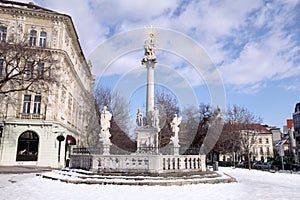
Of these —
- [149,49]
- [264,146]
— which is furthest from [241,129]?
[264,146]

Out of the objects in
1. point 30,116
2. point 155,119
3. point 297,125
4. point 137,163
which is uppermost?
point 297,125

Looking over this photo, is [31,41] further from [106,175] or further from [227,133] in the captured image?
[227,133]

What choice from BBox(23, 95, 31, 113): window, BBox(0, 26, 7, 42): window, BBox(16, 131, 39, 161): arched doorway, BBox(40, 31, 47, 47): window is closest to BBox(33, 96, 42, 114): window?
BBox(23, 95, 31, 113): window

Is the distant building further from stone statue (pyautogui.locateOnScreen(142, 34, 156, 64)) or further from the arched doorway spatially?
the arched doorway

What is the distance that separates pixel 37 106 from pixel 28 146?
4.89m

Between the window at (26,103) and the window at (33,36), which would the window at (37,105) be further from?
the window at (33,36)

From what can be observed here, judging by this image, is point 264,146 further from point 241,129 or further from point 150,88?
point 150,88

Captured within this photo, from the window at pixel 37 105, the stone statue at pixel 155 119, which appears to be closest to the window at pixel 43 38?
the window at pixel 37 105

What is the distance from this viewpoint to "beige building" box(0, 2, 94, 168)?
2859 cm

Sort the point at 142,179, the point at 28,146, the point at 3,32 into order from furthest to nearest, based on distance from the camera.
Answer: the point at 3,32 < the point at 28,146 < the point at 142,179

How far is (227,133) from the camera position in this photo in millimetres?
44469

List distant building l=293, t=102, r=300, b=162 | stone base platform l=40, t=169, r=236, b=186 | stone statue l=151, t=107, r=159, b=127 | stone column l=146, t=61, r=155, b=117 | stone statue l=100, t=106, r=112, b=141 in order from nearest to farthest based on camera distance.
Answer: stone base platform l=40, t=169, r=236, b=186 → stone statue l=100, t=106, r=112, b=141 → stone statue l=151, t=107, r=159, b=127 → stone column l=146, t=61, r=155, b=117 → distant building l=293, t=102, r=300, b=162

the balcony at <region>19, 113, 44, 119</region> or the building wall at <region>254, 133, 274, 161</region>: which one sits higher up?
the balcony at <region>19, 113, 44, 119</region>

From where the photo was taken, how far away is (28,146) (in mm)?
29141
